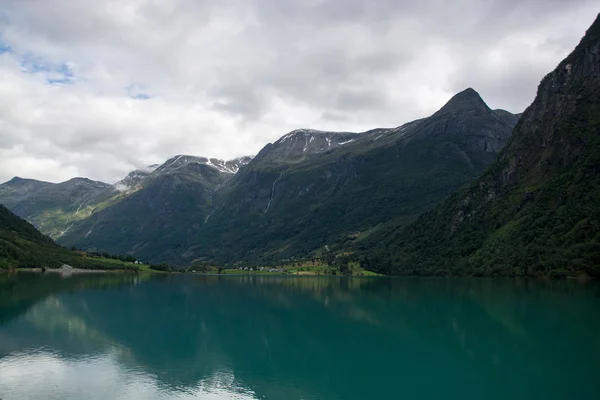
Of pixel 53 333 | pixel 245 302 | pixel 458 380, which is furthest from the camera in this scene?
pixel 245 302

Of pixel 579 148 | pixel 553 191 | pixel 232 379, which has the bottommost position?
pixel 232 379

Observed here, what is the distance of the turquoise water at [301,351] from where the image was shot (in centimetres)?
3197

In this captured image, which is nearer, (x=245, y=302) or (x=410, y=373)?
(x=410, y=373)

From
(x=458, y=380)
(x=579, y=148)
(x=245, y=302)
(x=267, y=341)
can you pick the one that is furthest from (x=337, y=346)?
(x=579, y=148)

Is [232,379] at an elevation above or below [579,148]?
below

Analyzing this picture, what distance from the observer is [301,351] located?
148 ft

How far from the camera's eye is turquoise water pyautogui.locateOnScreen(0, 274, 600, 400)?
32.0m

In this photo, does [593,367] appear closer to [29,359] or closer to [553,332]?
[553,332]

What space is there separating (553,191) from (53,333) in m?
177

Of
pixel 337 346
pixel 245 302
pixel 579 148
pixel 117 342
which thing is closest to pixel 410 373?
pixel 337 346

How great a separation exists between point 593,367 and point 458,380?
10133mm

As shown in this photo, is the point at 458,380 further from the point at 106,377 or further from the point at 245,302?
the point at 245,302

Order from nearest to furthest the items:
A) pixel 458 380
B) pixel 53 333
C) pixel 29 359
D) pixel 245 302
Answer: pixel 458 380 → pixel 29 359 → pixel 53 333 → pixel 245 302

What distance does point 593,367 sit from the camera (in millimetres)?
35094
